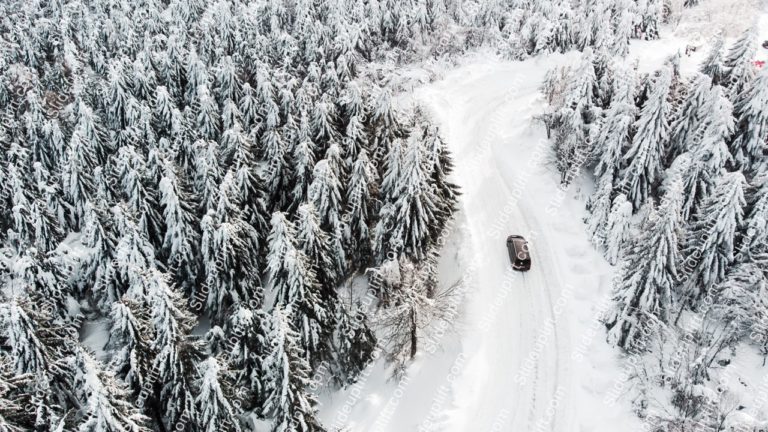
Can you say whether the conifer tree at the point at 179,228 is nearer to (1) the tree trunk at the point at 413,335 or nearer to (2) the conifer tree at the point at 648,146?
(1) the tree trunk at the point at 413,335

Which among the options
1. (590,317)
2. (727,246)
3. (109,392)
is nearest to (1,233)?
(109,392)

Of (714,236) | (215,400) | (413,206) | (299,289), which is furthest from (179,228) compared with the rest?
(714,236)

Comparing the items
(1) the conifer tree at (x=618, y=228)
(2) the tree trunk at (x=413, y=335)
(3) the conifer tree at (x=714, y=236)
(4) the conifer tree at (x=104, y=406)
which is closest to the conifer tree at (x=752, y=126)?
(3) the conifer tree at (x=714, y=236)

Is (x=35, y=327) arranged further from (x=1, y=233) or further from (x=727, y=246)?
(x=727, y=246)

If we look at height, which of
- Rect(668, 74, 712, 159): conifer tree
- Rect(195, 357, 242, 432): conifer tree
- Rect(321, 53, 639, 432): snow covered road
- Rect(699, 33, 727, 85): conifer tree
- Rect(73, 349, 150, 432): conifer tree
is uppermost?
Rect(699, 33, 727, 85): conifer tree

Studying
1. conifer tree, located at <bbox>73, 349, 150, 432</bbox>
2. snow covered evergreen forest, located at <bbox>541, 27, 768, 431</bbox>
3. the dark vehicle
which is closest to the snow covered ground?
Answer: the dark vehicle

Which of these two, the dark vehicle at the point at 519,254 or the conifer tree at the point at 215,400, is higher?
the conifer tree at the point at 215,400

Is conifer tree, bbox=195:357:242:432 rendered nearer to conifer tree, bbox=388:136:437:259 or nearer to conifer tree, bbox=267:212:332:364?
conifer tree, bbox=267:212:332:364
